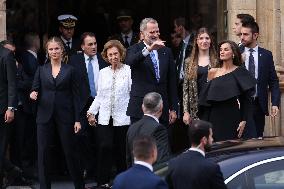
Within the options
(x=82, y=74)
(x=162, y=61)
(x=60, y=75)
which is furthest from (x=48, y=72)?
(x=162, y=61)

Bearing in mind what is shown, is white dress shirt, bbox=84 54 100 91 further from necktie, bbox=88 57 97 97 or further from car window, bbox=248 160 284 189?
car window, bbox=248 160 284 189

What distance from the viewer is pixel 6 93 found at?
13977mm

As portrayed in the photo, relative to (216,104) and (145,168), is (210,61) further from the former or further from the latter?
(145,168)

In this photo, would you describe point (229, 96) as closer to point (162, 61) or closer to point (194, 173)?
point (162, 61)

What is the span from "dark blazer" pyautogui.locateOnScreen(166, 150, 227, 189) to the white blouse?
4915mm

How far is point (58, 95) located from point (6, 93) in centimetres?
79

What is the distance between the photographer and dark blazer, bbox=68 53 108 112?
13945 mm

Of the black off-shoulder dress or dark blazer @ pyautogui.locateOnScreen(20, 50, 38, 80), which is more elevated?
dark blazer @ pyautogui.locateOnScreen(20, 50, 38, 80)

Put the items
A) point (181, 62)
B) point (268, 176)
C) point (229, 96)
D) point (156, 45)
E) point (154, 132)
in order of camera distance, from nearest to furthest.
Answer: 1. point (268, 176)
2. point (154, 132)
3. point (156, 45)
4. point (229, 96)
5. point (181, 62)

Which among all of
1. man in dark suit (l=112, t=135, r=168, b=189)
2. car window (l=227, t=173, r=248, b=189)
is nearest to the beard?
car window (l=227, t=173, r=248, b=189)

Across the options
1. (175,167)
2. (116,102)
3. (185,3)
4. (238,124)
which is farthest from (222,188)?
(185,3)

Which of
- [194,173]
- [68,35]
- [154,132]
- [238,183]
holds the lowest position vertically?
[238,183]

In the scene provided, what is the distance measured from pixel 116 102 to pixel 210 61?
4.18 ft

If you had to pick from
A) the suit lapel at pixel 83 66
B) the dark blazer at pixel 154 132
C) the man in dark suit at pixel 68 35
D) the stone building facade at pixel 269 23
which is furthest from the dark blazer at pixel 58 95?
the stone building facade at pixel 269 23
